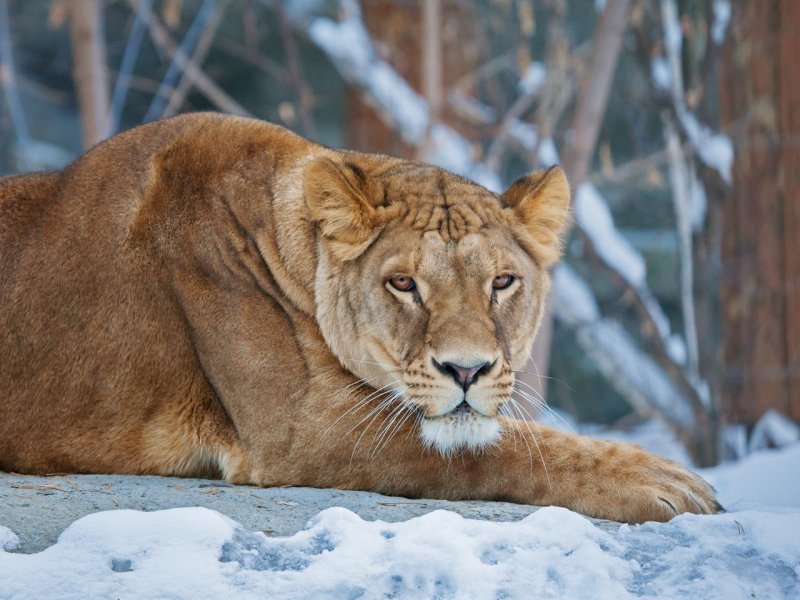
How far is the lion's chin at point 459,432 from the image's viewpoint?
3713 millimetres

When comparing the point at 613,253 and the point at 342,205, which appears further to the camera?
the point at 613,253

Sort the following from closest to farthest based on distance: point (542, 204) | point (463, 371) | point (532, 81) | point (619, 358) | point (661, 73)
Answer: point (463, 371), point (542, 204), point (661, 73), point (619, 358), point (532, 81)

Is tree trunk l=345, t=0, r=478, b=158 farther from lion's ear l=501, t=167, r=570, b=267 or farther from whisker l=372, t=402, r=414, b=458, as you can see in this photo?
whisker l=372, t=402, r=414, b=458

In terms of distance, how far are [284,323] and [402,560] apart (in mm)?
1312

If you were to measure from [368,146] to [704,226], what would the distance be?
3.14 metres

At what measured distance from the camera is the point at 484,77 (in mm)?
10852

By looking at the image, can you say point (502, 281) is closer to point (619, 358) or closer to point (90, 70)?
point (90, 70)

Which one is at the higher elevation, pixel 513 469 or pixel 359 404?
pixel 359 404

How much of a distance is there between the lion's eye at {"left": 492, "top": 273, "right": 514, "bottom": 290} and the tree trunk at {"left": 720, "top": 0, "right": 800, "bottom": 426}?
5.19 meters

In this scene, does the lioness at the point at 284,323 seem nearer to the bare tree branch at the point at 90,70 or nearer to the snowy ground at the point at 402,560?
the snowy ground at the point at 402,560

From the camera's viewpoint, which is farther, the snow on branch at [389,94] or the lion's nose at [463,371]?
the snow on branch at [389,94]

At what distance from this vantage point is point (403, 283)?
12.8 feet

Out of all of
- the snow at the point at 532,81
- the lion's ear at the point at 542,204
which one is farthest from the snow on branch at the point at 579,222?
the lion's ear at the point at 542,204

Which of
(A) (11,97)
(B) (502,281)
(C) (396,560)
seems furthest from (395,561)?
(A) (11,97)
